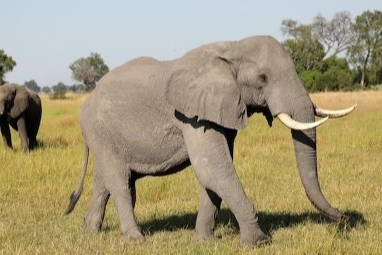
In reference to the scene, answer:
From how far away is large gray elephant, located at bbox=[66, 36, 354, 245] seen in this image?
4.91 m

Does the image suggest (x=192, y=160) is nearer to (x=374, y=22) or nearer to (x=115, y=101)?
(x=115, y=101)

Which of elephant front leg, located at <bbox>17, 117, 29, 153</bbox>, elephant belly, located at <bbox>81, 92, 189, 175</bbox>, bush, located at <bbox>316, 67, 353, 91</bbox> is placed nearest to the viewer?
elephant belly, located at <bbox>81, 92, 189, 175</bbox>

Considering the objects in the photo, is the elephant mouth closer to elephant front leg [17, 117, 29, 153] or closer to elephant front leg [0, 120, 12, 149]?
elephant front leg [17, 117, 29, 153]

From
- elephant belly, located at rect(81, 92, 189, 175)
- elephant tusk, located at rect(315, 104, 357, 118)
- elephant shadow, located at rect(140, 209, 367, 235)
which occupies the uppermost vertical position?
elephant tusk, located at rect(315, 104, 357, 118)

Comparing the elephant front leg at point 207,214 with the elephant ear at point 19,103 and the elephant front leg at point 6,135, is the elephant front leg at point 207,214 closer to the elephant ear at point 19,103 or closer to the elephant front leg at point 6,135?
the elephant front leg at point 6,135

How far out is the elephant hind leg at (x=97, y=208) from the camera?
5973 mm

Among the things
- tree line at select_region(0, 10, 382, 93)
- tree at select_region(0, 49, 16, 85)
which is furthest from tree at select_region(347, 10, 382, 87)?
tree at select_region(0, 49, 16, 85)

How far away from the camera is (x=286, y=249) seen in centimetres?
487

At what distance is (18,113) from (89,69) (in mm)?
78824

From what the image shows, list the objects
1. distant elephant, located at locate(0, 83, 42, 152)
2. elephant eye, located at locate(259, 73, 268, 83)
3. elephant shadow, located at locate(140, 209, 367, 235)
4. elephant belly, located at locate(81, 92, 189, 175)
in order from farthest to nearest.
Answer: distant elephant, located at locate(0, 83, 42, 152)
elephant shadow, located at locate(140, 209, 367, 235)
elephant belly, located at locate(81, 92, 189, 175)
elephant eye, located at locate(259, 73, 268, 83)

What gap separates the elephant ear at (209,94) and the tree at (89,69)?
8226 centimetres

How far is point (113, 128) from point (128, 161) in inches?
12.3

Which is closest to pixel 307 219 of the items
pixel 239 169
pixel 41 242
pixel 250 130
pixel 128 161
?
pixel 128 161

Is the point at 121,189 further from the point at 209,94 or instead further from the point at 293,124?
the point at 293,124
